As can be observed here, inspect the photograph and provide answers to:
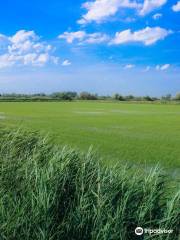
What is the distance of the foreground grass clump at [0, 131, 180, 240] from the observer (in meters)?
4.91

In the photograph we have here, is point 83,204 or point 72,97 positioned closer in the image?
point 83,204

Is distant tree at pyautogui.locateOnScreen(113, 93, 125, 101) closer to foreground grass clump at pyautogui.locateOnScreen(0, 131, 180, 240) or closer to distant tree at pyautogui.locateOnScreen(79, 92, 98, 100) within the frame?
distant tree at pyautogui.locateOnScreen(79, 92, 98, 100)

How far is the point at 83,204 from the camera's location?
528cm

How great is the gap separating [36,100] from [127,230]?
7181 cm

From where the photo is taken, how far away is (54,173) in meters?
5.92

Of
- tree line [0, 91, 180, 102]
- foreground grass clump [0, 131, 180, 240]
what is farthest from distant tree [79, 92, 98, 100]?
foreground grass clump [0, 131, 180, 240]

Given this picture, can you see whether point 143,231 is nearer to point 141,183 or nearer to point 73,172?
point 141,183

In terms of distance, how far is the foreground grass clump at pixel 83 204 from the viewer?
4.91m

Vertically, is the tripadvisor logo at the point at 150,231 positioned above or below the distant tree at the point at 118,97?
above

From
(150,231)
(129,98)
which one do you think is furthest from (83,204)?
(129,98)

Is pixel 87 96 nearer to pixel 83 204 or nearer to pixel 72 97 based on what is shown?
pixel 72 97

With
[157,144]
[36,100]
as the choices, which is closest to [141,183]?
[157,144]

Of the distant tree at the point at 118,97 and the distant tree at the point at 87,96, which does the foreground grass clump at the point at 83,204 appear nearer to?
the distant tree at the point at 118,97

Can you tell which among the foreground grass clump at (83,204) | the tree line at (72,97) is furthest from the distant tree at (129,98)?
the foreground grass clump at (83,204)
